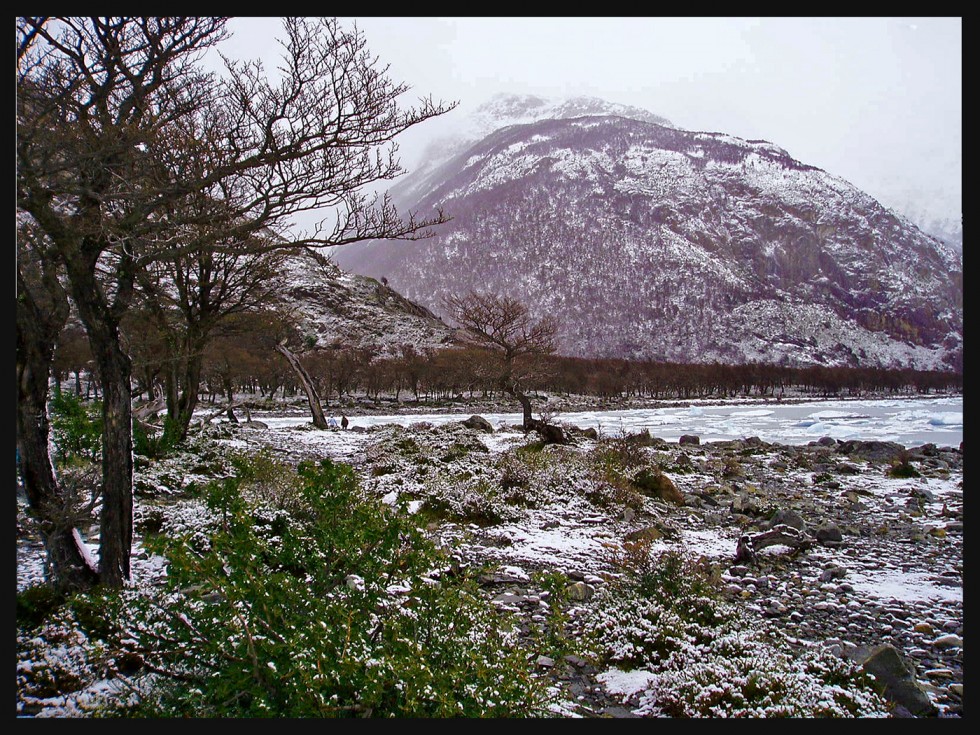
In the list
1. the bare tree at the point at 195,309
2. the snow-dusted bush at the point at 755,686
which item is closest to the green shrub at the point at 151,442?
the bare tree at the point at 195,309

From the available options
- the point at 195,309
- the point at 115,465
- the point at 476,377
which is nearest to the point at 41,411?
the point at 115,465

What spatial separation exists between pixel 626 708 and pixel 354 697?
1.73 meters

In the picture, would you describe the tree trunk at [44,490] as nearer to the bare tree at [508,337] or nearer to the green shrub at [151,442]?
the green shrub at [151,442]

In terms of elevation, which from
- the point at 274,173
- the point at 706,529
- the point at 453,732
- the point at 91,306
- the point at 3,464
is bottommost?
the point at 706,529

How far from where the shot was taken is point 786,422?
23.9 m

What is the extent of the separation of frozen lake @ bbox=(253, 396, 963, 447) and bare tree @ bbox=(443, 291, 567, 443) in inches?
87.4

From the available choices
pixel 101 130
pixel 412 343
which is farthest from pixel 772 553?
pixel 412 343

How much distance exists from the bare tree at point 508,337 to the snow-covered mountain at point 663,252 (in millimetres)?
4743

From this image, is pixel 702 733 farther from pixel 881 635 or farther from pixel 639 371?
pixel 639 371

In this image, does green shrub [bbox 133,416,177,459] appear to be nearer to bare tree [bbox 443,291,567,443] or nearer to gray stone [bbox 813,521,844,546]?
bare tree [bbox 443,291,567,443]

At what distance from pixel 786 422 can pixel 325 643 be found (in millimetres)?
27259

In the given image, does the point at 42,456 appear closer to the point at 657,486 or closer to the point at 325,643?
the point at 325,643

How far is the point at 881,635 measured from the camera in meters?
3.88

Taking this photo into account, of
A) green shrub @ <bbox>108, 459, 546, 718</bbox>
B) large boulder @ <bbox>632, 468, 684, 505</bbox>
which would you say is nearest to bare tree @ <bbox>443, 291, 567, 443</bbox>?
large boulder @ <bbox>632, 468, 684, 505</bbox>
